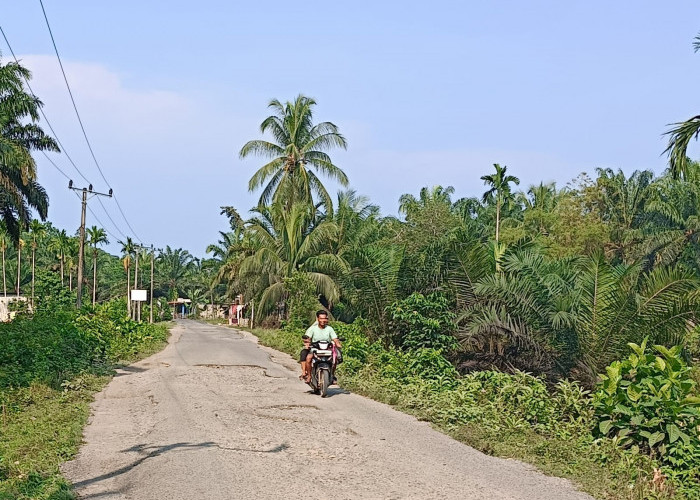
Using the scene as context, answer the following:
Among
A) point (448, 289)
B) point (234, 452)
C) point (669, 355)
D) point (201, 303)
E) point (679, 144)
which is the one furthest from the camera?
point (201, 303)

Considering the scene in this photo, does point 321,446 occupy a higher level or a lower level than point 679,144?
lower

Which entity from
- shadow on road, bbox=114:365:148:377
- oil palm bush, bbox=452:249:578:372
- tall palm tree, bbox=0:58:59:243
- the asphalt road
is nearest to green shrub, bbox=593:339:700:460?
the asphalt road

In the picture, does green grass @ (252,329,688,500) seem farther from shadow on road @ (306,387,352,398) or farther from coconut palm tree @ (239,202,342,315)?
coconut palm tree @ (239,202,342,315)

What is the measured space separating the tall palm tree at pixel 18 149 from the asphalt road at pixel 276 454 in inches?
592

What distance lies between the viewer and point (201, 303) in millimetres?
102812

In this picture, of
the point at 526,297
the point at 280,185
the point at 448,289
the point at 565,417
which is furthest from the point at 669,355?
the point at 280,185

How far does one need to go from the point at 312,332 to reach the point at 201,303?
9163 centimetres

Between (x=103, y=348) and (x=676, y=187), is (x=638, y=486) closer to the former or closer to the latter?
(x=103, y=348)

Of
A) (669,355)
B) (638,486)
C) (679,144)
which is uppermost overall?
(679,144)

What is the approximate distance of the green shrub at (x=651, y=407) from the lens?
8797 millimetres

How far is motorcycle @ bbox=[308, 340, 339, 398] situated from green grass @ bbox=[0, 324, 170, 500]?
3.87 metres

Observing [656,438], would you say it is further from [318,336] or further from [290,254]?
[290,254]

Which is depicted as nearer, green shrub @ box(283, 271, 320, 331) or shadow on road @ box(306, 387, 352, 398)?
shadow on road @ box(306, 387, 352, 398)

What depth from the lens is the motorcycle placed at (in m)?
13.2
